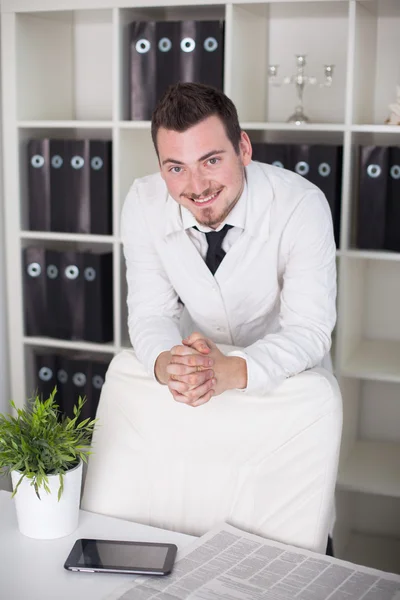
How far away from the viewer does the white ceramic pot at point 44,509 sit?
56.6 inches

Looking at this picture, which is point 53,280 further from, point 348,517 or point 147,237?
point 348,517

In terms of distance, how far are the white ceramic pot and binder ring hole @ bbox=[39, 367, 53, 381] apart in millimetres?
1627

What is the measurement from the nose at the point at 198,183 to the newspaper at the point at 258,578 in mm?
797

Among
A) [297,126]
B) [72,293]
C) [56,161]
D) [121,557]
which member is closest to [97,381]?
[72,293]

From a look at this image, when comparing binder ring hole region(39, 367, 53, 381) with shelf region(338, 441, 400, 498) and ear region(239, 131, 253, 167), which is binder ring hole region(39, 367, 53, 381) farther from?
ear region(239, 131, 253, 167)

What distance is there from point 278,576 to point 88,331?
177 cm

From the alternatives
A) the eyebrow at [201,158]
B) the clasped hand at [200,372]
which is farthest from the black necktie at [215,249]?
the clasped hand at [200,372]

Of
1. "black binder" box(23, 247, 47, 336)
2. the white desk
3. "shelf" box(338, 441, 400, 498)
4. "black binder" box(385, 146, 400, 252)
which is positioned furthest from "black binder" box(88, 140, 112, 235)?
the white desk

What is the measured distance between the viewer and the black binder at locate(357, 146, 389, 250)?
2.59 m

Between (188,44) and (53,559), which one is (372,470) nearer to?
(188,44)

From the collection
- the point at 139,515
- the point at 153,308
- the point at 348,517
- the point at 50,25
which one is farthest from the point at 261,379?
the point at 50,25

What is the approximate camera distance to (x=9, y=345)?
3094mm

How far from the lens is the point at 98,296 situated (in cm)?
293

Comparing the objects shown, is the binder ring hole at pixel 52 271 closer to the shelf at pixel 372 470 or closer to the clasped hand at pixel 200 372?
the shelf at pixel 372 470
